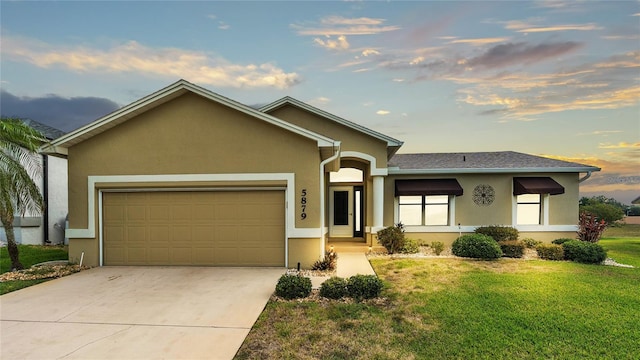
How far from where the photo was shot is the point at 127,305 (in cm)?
611

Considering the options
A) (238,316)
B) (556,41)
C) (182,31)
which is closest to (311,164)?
(238,316)

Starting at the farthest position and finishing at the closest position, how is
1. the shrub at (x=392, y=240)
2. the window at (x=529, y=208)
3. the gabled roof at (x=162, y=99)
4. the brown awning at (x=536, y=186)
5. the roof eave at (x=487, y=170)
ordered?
the window at (x=529, y=208)
the roof eave at (x=487, y=170)
the brown awning at (x=536, y=186)
the shrub at (x=392, y=240)
the gabled roof at (x=162, y=99)

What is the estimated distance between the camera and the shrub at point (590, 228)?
41.3 ft

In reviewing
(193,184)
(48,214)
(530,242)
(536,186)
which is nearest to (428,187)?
(536,186)

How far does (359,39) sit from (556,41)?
782 centimetres

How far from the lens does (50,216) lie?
47.6ft

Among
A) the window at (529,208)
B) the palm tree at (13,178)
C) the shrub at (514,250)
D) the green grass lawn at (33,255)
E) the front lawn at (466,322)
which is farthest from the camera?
the window at (529,208)

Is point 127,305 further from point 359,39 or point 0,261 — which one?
point 359,39

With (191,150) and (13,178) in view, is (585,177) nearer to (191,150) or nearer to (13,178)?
(191,150)

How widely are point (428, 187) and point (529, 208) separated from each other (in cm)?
497

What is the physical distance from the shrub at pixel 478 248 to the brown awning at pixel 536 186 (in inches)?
152

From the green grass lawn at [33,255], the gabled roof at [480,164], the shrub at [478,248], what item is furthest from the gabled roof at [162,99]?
the shrub at [478,248]

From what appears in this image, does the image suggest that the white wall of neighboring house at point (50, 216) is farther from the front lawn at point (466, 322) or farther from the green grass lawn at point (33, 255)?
the front lawn at point (466, 322)

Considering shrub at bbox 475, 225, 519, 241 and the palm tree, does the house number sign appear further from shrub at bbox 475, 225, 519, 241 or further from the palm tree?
shrub at bbox 475, 225, 519, 241
